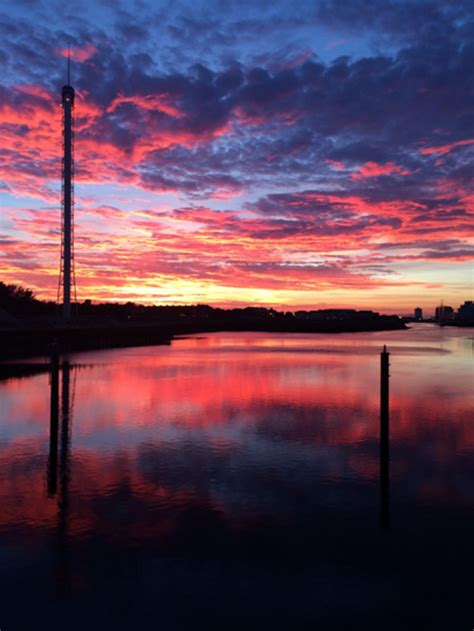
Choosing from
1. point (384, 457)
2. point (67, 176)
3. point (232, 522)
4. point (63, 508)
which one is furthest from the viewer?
point (67, 176)

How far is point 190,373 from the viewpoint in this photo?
5025 cm

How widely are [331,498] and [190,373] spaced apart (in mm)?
36035

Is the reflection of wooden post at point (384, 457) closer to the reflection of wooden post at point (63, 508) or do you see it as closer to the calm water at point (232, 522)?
the calm water at point (232, 522)

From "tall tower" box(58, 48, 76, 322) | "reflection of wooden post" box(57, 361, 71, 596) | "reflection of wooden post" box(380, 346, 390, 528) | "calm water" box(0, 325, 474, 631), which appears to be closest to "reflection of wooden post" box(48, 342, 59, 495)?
"calm water" box(0, 325, 474, 631)

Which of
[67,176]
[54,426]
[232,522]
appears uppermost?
[67,176]

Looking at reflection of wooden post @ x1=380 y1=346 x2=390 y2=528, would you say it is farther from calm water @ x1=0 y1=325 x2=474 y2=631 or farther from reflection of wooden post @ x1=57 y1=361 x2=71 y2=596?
reflection of wooden post @ x1=57 y1=361 x2=71 y2=596

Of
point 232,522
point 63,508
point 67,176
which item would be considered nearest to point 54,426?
point 63,508

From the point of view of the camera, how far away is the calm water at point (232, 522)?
9.51 m

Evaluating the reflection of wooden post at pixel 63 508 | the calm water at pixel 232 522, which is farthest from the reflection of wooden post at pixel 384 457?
the reflection of wooden post at pixel 63 508

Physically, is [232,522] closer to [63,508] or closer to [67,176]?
[63,508]

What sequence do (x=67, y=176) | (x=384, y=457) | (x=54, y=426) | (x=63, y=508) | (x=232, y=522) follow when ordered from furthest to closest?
(x=67, y=176), (x=54, y=426), (x=384, y=457), (x=63, y=508), (x=232, y=522)

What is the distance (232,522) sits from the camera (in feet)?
42.8

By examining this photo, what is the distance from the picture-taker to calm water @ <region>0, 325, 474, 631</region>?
9508mm

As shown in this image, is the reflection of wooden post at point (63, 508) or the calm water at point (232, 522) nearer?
the calm water at point (232, 522)
